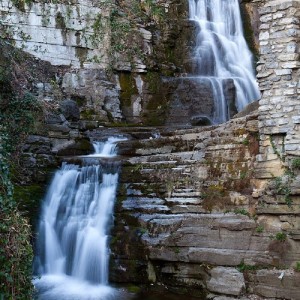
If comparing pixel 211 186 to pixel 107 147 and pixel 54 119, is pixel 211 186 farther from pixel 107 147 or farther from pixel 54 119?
pixel 54 119

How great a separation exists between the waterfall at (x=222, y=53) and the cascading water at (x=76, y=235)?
618 centimetres

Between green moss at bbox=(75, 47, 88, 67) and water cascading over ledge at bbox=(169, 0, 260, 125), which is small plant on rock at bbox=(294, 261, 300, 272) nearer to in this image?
water cascading over ledge at bbox=(169, 0, 260, 125)

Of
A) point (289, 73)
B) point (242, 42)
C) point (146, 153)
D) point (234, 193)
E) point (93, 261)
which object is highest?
point (242, 42)

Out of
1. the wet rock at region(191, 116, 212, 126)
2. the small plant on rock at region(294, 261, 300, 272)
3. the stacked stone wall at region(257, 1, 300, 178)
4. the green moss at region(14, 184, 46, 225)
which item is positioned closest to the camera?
the small plant on rock at region(294, 261, 300, 272)

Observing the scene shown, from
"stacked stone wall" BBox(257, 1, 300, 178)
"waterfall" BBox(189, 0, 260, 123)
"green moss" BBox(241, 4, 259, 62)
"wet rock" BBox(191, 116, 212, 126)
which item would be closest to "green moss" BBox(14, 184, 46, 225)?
"stacked stone wall" BBox(257, 1, 300, 178)

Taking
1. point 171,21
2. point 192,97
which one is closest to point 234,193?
point 192,97

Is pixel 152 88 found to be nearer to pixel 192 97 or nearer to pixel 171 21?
pixel 192 97

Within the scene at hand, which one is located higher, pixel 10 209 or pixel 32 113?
pixel 32 113

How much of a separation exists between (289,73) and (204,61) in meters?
9.06

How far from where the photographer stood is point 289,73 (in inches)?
350

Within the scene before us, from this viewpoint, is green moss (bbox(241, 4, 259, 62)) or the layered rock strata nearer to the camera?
the layered rock strata

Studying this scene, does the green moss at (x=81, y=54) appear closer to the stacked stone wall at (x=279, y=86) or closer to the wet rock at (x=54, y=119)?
the wet rock at (x=54, y=119)

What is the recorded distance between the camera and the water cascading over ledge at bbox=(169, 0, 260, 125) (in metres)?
16.1

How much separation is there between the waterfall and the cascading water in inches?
243
